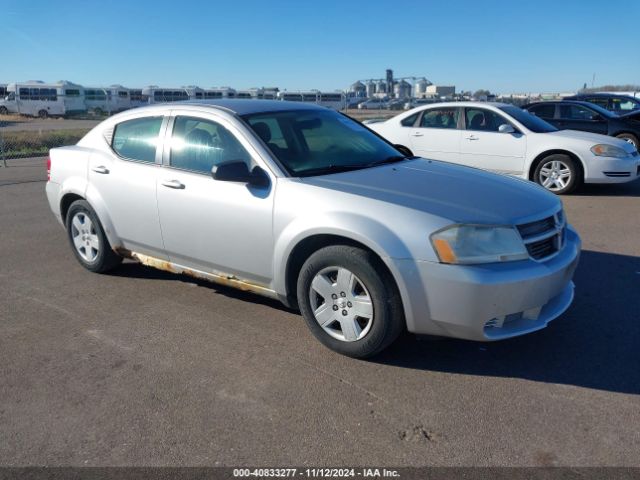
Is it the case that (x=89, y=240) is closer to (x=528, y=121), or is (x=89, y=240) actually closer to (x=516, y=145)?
(x=516, y=145)

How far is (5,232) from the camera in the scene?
289 inches

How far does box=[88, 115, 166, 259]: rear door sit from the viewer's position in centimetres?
469

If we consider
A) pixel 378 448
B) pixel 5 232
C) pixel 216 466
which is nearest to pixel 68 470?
pixel 216 466

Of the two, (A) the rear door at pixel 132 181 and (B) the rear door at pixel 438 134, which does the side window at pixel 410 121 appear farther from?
(A) the rear door at pixel 132 181

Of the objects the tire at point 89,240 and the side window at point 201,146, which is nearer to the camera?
the side window at point 201,146

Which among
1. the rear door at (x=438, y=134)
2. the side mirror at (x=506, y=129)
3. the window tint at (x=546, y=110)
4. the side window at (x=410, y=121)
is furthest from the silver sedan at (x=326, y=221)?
the window tint at (x=546, y=110)

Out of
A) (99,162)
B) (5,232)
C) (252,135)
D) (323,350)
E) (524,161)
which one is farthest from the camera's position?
(524,161)

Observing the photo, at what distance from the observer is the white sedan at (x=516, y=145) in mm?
9156

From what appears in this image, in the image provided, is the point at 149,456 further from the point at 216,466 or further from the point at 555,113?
the point at 555,113

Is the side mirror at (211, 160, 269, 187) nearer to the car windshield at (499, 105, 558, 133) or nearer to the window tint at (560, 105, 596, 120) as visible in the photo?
the car windshield at (499, 105, 558, 133)

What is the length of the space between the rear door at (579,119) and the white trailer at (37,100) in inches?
1675

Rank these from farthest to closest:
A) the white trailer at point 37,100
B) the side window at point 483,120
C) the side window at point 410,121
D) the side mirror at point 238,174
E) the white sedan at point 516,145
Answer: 1. the white trailer at point 37,100
2. the side window at point 410,121
3. the side window at point 483,120
4. the white sedan at point 516,145
5. the side mirror at point 238,174

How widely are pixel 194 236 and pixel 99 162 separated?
4.69ft

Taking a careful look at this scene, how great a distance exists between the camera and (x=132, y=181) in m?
4.79
